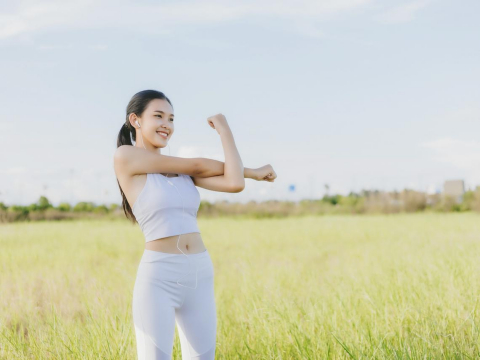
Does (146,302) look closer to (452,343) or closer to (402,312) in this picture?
(452,343)

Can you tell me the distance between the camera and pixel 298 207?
25.3 metres

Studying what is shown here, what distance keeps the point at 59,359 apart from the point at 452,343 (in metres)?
2.77

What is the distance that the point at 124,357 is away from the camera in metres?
3.10

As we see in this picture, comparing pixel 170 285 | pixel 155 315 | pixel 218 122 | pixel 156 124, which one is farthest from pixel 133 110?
pixel 155 315

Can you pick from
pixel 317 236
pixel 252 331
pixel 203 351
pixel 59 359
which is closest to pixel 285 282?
pixel 252 331

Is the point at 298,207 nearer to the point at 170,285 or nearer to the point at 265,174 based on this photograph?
the point at 265,174

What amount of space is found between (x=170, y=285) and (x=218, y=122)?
0.89 meters

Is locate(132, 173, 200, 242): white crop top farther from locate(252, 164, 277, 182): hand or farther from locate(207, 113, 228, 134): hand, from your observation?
locate(252, 164, 277, 182): hand

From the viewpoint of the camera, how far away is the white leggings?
7.03ft

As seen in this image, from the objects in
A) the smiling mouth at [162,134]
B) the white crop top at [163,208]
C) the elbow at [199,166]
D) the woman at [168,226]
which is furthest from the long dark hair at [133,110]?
the elbow at [199,166]

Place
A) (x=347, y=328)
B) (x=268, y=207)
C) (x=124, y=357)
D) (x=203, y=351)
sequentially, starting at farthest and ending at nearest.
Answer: (x=268, y=207) < (x=347, y=328) < (x=124, y=357) < (x=203, y=351)

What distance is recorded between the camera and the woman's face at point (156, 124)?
2.41m

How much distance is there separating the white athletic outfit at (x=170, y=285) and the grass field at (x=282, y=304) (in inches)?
37.4

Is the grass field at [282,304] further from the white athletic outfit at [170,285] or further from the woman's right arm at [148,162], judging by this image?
the woman's right arm at [148,162]
